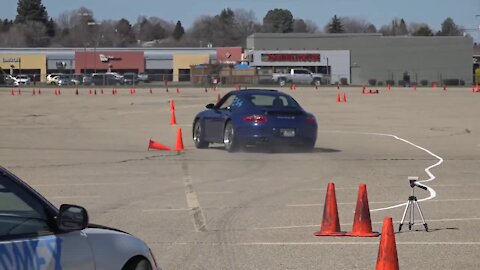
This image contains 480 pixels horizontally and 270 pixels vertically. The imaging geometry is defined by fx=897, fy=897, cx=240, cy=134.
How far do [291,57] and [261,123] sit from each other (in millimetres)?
87097

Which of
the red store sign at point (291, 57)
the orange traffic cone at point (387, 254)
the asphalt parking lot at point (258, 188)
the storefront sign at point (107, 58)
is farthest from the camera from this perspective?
the storefront sign at point (107, 58)

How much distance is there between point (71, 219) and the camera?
510 cm

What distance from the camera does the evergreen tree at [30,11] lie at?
16825cm

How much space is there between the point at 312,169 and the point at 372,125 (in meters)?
→ 15.5

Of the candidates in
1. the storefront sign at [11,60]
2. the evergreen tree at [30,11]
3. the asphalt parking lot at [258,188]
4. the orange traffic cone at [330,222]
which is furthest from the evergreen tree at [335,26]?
the orange traffic cone at [330,222]

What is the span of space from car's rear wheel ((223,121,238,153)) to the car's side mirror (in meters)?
15.0

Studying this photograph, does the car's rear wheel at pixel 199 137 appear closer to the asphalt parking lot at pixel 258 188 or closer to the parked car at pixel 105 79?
the asphalt parking lot at pixel 258 188

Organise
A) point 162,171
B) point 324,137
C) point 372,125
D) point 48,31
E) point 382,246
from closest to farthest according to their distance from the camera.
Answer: point 382,246 < point 162,171 < point 324,137 < point 372,125 < point 48,31

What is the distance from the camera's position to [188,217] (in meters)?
11.1

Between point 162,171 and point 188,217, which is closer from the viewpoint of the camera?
Result: point 188,217

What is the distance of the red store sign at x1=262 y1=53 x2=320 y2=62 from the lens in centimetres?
10556

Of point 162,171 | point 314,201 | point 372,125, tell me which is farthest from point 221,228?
point 372,125

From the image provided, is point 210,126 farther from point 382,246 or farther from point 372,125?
point 382,246

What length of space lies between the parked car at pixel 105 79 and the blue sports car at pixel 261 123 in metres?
69.1
